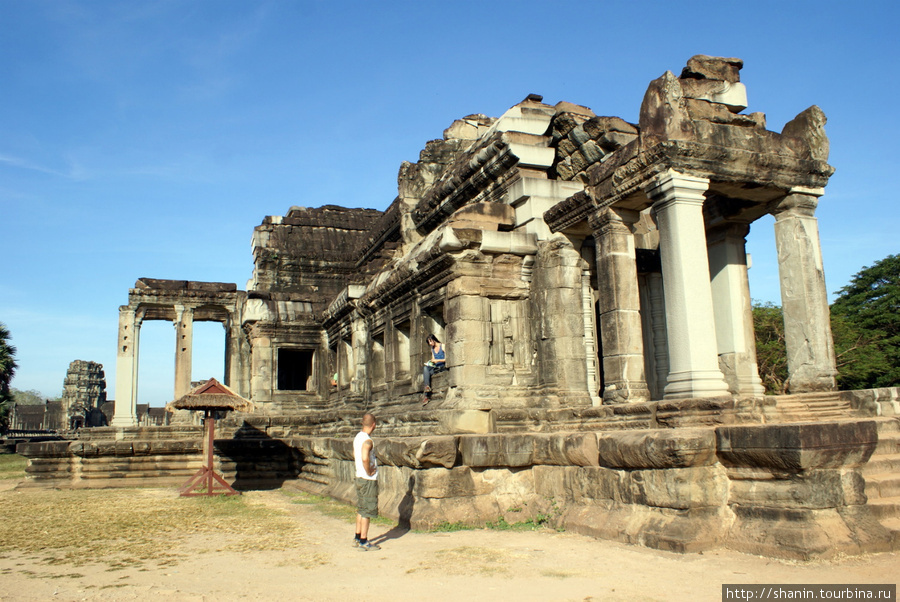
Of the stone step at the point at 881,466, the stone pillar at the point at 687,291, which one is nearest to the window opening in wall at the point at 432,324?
the stone pillar at the point at 687,291

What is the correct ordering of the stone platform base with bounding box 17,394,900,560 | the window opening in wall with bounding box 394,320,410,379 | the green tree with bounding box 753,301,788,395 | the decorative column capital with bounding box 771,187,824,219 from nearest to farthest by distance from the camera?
the stone platform base with bounding box 17,394,900,560, the decorative column capital with bounding box 771,187,824,219, the window opening in wall with bounding box 394,320,410,379, the green tree with bounding box 753,301,788,395

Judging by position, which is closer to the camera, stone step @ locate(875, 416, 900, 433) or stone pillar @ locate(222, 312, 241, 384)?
stone step @ locate(875, 416, 900, 433)

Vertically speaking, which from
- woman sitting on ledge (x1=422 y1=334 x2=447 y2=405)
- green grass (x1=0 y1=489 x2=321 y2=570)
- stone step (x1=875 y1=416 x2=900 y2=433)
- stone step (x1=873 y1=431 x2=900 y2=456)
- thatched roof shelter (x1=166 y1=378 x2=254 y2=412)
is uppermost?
woman sitting on ledge (x1=422 y1=334 x2=447 y2=405)

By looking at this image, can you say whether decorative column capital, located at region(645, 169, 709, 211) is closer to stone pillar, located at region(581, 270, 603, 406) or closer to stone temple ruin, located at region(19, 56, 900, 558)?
stone temple ruin, located at region(19, 56, 900, 558)

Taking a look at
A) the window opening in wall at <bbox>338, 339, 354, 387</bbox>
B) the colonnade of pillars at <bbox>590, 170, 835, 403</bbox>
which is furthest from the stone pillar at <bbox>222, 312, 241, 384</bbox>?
the colonnade of pillars at <bbox>590, 170, 835, 403</bbox>

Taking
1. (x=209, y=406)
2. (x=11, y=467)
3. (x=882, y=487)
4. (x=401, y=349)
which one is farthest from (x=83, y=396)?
(x=882, y=487)

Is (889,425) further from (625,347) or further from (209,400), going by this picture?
(209,400)

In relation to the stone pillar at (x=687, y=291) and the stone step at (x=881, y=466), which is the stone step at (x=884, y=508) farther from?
the stone pillar at (x=687, y=291)

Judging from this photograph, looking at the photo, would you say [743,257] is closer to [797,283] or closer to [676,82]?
[797,283]

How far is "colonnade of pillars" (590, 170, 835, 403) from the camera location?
24.3 ft

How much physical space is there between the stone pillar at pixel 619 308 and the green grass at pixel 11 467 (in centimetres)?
1727

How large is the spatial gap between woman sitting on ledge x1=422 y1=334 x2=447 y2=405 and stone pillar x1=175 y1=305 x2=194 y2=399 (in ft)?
63.3

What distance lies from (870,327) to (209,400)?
30.2 m

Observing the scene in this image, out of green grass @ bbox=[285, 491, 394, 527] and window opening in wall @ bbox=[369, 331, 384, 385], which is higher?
window opening in wall @ bbox=[369, 331, 384, 385]
